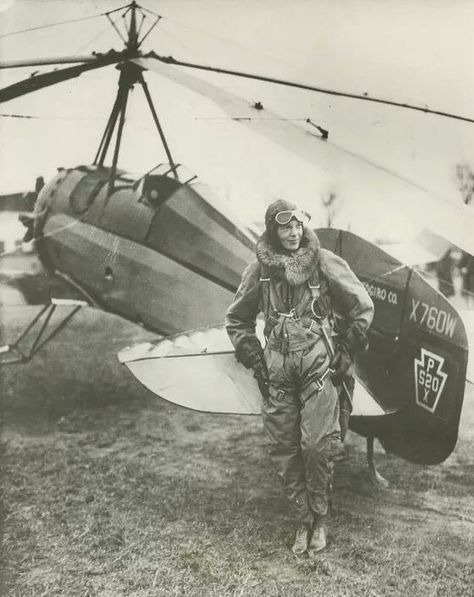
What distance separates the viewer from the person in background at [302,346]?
2631mm

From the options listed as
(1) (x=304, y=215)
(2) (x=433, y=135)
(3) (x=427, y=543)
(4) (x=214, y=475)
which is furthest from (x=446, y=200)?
(4) (x=214, y=475)

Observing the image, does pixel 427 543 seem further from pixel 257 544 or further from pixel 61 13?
pixel 61 13

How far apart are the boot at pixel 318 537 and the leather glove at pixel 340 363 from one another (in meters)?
0.68

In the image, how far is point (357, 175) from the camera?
2.93m

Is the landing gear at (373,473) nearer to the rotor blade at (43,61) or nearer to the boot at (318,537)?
the boot at (318,537)

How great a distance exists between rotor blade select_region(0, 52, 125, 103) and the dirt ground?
3.92 feet

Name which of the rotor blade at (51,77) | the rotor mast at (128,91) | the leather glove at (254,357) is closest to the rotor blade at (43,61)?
the rotor blade at (51,77)

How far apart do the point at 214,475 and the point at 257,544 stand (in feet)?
1.60

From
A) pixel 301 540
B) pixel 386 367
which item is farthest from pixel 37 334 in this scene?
pixel 386 367

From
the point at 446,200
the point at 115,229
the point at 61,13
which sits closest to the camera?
the point at 446,200

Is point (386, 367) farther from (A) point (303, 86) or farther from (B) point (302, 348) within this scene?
(A) point (303, 86)

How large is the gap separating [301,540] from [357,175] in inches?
70.9

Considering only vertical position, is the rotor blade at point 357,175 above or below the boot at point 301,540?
above

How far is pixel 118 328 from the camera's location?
11.5ft
